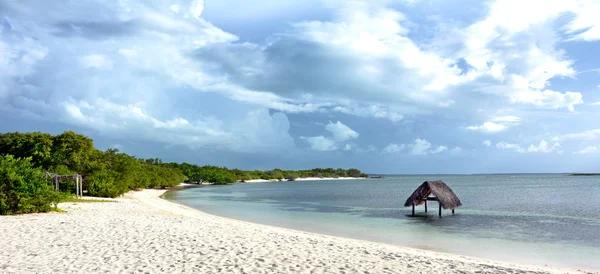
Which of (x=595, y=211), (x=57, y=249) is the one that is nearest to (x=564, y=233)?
(x=595, y=211)

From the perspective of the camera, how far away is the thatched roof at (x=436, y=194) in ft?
92.8

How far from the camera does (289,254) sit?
11133 millimetres

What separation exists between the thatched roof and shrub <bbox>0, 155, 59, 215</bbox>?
21084mm

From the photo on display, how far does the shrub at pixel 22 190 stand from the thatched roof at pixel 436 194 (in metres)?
21.1

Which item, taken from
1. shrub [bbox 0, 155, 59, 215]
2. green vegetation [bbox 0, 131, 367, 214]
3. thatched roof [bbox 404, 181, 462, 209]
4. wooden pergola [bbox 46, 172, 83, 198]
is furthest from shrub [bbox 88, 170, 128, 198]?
thatched roof [bbox 404, 181, 462, 209]

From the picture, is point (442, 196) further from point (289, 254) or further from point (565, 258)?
point (289, 254)

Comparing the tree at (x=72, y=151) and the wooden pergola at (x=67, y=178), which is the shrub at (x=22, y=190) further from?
the tree at (x=72, y=151)

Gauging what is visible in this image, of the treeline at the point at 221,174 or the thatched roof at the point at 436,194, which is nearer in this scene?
the thatched roof at the point at 436,194

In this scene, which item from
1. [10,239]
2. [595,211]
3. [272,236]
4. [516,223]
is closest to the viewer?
[10,239]

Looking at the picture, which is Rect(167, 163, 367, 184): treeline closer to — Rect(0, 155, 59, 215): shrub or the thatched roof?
the thatched roof

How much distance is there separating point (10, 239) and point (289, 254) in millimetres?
7869

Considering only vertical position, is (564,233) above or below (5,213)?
below

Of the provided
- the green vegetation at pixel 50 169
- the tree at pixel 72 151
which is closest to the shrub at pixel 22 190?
the green vegetation at pixel 50 169

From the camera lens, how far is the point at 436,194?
2816 centimetres
